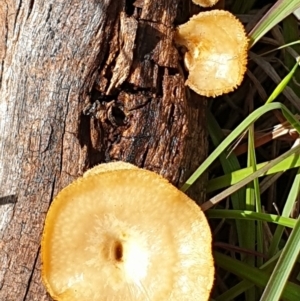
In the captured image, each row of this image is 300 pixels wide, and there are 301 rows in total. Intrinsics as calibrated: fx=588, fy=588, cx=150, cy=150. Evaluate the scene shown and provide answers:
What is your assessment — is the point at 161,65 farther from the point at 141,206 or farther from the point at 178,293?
the point at 178,293

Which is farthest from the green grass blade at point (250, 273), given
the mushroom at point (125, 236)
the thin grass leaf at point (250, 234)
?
the mushroom at point (125, 236)

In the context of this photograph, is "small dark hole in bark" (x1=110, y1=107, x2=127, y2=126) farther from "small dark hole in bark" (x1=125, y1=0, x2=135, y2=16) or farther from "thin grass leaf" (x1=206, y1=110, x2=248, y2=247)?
"thin grass leaf" (x1=206, y1=110, x2=248, y2=247)

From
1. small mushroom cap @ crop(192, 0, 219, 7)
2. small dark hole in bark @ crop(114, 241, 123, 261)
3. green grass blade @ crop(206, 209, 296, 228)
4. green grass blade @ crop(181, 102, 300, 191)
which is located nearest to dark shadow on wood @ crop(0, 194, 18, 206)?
small dark hole in bark @ crop(114, 241, 123, 261)

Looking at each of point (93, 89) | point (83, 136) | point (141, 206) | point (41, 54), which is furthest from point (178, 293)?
point (41, 54)

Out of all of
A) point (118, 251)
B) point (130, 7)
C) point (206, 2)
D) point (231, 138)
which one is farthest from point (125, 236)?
point (206, 2)

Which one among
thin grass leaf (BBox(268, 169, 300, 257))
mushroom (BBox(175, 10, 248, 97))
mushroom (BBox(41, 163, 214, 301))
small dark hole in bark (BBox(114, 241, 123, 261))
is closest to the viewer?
mushroom (BBox(41, 163, 214, 301))

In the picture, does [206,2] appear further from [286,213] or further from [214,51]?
[286,213]
